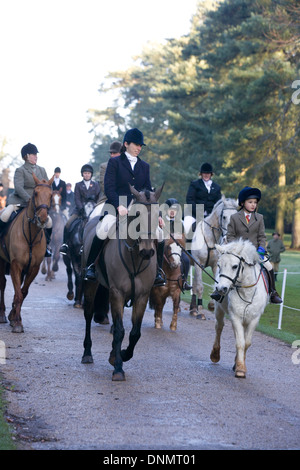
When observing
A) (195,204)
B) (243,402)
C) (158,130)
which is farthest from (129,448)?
(158,130)

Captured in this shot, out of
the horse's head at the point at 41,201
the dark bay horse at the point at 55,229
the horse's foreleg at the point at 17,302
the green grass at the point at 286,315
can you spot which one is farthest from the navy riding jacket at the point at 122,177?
the dark bay horse at the point at 55,229

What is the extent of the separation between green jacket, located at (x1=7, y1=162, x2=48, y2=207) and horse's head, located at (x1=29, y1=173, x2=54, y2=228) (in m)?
0.93

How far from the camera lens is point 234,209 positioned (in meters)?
15.2

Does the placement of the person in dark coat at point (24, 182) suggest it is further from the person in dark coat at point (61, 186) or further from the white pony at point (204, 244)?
the person in dark coat at point (61, 186)

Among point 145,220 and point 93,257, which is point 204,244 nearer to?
point 93,257

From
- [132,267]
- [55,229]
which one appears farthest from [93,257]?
[55,229]

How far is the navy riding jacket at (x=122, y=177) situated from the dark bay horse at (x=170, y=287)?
412cm

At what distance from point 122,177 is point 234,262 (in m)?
1.90

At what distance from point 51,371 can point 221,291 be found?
7.85 ft

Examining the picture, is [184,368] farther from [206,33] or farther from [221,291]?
[206,33]

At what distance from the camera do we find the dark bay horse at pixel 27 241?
12.7 metres

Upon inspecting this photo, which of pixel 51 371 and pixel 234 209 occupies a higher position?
pixel 234 209
